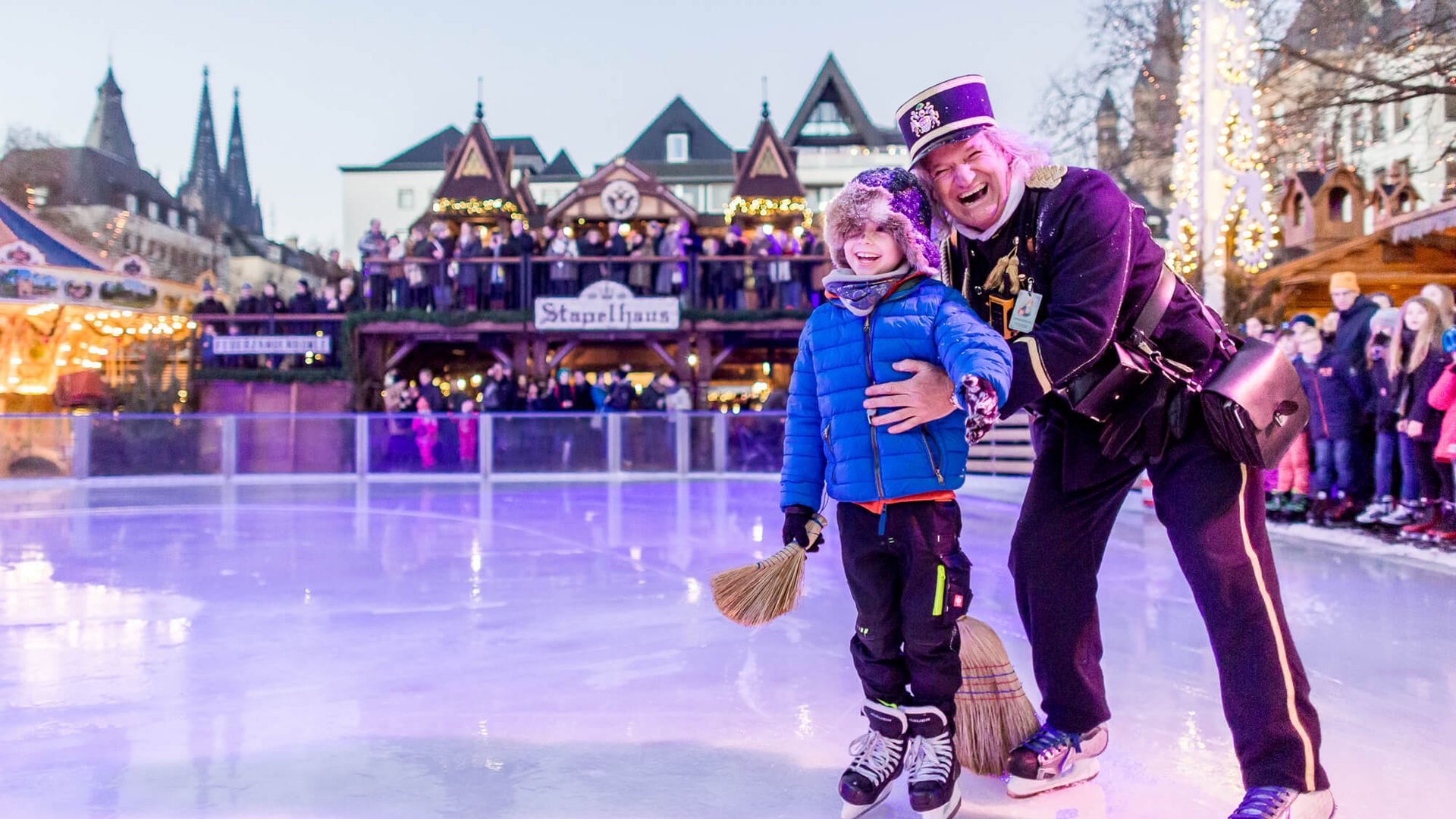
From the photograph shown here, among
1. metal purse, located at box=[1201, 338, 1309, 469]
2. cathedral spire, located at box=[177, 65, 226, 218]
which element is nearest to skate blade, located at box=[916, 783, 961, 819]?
metal purse, located at box=[1201, 338, 1309, 469]

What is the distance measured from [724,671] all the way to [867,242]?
5.51 ft

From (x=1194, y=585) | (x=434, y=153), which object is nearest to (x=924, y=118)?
(x=1194, y=585)

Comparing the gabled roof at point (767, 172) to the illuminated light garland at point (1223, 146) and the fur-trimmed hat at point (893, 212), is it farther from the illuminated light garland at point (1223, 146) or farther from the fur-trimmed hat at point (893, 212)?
the fur-trimmed hat at point (893, 212)

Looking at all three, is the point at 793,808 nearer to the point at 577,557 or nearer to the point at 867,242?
the point at 867,242

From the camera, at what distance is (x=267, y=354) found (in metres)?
17.1

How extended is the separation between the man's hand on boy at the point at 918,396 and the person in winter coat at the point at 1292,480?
6.39 m

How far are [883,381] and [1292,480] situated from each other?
6693 mm

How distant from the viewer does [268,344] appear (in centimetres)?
1708

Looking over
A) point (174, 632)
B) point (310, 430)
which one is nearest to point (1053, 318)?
point (174, 632)

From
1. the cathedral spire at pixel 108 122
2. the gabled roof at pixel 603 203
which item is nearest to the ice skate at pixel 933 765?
the gabled roof at pixel 603 203

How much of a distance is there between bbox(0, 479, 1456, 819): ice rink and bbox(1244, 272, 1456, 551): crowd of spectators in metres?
0.89

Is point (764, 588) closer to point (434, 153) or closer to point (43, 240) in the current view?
point (43, 240)

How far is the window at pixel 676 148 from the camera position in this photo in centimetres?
4109

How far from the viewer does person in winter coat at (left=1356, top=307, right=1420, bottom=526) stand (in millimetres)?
6664
